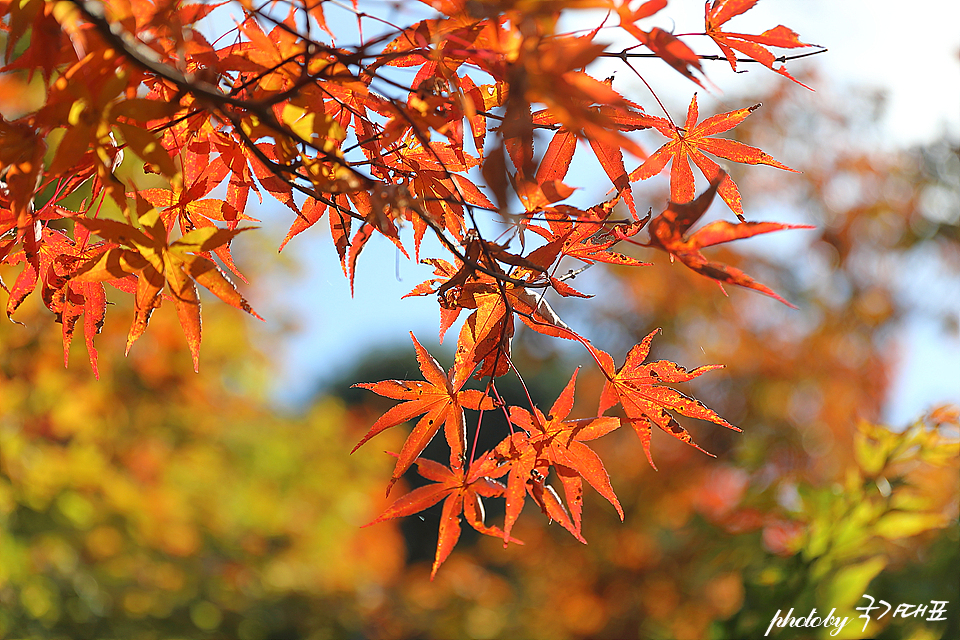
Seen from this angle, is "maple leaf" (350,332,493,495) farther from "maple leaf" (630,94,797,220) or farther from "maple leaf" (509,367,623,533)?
"maple leaf" (630,94,797,220)

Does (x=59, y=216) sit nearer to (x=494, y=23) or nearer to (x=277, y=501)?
(x=494, y=23)

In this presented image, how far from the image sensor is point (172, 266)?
1.52 feet

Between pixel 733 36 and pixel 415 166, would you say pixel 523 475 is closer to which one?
pixel 415 166

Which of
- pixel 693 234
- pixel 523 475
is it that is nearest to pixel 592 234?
pixel 693 234

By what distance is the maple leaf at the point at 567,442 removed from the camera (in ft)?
1.86

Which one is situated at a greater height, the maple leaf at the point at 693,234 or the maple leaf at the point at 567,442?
the maple leaf at the point at 693,234

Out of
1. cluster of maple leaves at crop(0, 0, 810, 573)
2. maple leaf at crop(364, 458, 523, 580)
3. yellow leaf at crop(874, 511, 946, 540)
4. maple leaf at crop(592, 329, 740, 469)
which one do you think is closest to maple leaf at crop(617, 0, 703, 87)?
cluster of maple leaves at crop(0, 0, 810, 573)

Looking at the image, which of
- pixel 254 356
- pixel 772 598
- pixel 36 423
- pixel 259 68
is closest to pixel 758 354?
pixel 772 598

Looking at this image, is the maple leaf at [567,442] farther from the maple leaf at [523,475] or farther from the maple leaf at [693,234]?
the maple leaf at [693,234]

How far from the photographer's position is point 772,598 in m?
1.16

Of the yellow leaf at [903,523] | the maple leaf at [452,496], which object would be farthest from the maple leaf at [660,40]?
the yellow leaf at [903,523]

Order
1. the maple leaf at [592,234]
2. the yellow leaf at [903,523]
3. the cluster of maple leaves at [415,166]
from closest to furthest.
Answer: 1. the cluster of maple leaves at [415,166]
2. the maple leaf at [592,234]
3. the yellow leaf at [903,523]

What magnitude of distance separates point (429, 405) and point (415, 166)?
207mm

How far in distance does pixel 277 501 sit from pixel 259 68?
169 inches
